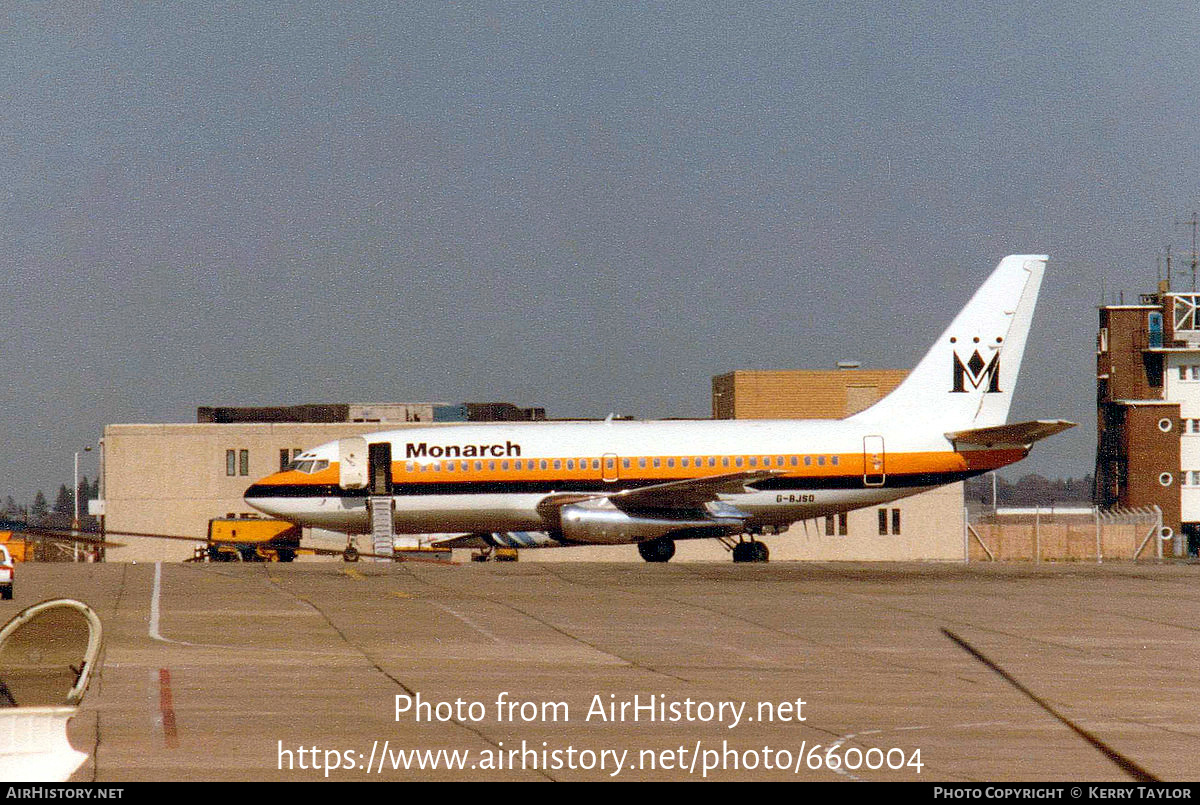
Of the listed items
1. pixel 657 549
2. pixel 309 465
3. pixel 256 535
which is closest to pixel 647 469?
pixel 657 549

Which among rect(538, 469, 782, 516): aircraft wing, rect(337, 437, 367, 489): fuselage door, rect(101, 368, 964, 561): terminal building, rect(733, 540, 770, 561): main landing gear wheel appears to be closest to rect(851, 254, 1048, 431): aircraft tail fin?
rect(538, 469, 782, 516): aircraft wing

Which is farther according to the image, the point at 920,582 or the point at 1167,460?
the point at 1167,460

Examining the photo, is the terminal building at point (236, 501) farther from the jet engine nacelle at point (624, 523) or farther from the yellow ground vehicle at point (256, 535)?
the jet engine nacelle at point (624, 523)

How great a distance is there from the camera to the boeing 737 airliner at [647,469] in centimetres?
4412

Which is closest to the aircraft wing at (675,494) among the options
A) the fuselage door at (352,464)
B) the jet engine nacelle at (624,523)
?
the jet engine nacelle at (624,523)

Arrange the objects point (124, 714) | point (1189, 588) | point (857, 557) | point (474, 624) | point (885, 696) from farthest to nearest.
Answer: point (857, 557) < point (1189, 588) < point (474, 624) < point (885, 696) < point (124, 714)

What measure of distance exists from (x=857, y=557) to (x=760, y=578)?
44.0 metres

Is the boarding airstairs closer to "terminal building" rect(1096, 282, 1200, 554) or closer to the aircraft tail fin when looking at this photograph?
the aircraft tail fin

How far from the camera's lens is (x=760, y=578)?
35469 mm

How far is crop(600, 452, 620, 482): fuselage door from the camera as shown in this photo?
145ft

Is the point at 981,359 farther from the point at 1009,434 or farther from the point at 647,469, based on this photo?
the point at 647,469

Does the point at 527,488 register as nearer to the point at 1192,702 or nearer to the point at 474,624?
the point at 474,624

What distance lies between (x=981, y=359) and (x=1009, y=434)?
3.20 metres
